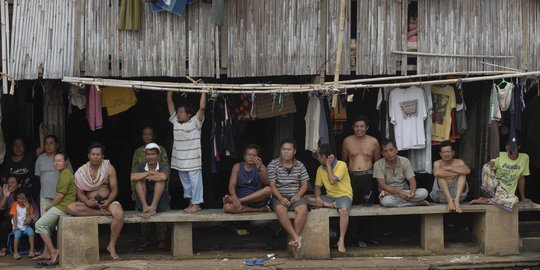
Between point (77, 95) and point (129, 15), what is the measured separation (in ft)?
4.55

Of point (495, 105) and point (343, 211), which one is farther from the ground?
point (495, 105)

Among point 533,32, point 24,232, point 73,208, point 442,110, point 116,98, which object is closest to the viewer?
point 73,208

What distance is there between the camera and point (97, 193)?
32.6 ft

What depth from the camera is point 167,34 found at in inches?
400

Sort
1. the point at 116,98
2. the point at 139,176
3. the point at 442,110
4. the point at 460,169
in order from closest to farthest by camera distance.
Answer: the point at 139,176 → the point at 460,169 → the point at 116,98 → the point at 442,110

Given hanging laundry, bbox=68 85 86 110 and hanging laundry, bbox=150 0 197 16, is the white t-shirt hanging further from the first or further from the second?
hanging laundry, bbox=68 85 86 110

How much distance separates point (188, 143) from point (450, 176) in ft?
12.4

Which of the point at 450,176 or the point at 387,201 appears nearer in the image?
the point at 387,201

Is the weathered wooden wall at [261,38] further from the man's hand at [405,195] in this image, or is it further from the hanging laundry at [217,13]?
the man's hand at [405,195]

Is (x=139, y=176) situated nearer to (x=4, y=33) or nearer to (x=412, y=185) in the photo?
(x=4, y=33)

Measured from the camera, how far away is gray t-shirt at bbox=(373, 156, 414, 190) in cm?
A: 1041

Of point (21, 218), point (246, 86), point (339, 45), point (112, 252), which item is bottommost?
point (112, 252)

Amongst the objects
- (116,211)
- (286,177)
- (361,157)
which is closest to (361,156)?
(361,157)

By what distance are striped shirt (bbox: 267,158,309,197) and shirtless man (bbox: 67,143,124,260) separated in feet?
7.00
